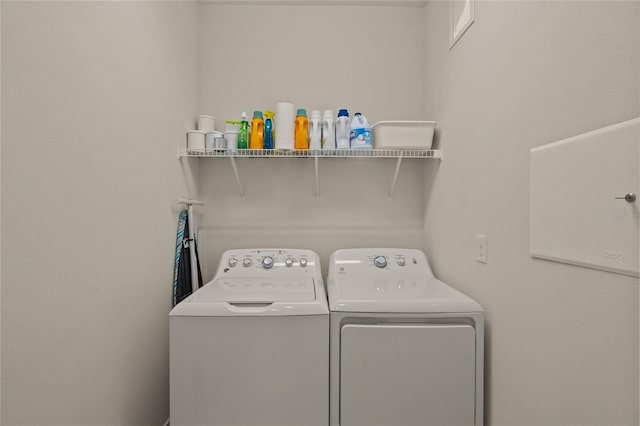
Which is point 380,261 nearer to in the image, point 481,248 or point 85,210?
point 481,248

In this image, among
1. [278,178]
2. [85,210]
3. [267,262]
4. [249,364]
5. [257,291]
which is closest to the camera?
[85,210]

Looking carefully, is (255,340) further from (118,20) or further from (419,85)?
(419,85)

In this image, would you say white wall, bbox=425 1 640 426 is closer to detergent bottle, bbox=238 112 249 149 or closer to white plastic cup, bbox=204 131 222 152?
detergent bottle, bbox=238 112 249 149

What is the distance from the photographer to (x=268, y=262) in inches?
79.7

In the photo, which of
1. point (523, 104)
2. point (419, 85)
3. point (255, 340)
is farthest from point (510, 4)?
point (255, 340)

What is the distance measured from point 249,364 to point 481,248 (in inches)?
42.2

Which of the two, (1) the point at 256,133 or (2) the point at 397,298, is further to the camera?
(1) the point at 256,133

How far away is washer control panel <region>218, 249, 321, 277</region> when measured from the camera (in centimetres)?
201

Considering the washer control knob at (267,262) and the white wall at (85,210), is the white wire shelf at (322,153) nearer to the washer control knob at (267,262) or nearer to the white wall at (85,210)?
the white wall at (85,210)

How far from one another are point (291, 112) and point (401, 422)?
63.7 inches

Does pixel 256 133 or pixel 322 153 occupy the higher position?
pixel 256 133

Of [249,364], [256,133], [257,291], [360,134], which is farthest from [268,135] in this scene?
[249,364]

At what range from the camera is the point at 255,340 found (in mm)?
1436

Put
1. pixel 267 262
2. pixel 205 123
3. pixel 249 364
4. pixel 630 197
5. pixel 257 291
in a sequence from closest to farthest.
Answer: pixel 630 197
pixel 249 364
pixel 257 291
pixel 267 262
pixel 205 123
